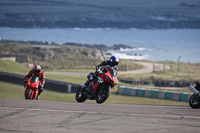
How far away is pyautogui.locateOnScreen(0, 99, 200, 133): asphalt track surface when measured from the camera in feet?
28.1

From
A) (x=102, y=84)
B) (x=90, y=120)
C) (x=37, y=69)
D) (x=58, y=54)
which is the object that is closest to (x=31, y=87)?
(x=37, y=69)

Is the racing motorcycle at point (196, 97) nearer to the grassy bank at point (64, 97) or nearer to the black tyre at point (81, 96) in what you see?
the black tyre at point (81, 96)

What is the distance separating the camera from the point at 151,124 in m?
9.28

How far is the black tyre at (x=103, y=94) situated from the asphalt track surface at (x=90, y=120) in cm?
141

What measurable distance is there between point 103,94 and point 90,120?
370 cm

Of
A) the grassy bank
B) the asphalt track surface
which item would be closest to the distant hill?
the grassy bank

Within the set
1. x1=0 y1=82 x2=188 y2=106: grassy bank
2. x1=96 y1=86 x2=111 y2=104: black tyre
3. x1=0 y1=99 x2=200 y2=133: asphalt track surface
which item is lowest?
x1=0 y1=82 x2=188 y2=106: grassy bank

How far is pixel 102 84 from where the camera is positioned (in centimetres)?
1320

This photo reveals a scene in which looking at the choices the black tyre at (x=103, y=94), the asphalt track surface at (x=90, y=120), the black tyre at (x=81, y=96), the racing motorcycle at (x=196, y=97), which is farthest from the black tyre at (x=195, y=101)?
the black tyre at (x=81, y=96)

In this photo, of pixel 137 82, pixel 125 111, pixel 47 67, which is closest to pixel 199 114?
pixel 125 111

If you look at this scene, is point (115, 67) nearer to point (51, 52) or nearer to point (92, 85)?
point (92, 85)

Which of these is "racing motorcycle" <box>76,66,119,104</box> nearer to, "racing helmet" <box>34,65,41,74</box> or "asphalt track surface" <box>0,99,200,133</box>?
"asphalt track surface" <box>0,99,200,133</box>

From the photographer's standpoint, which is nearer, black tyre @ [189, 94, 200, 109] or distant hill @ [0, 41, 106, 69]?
black tyre @ [189, 94, 200, 109]

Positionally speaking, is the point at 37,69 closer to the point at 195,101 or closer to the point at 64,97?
the point at 195,101
